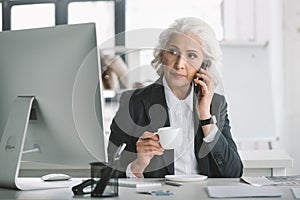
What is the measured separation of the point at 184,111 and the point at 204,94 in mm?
104

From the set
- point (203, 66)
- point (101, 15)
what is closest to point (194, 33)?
point (203, 66)

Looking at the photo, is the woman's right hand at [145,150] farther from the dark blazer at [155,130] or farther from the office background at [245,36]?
the office background at [245,36]

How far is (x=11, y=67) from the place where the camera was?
175 centimetres

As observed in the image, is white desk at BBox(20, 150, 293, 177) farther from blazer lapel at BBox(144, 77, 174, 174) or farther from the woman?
blazer lapel at BBox(144, 77, 174, 174)

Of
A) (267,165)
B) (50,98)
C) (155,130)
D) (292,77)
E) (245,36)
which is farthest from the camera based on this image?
(245,36)

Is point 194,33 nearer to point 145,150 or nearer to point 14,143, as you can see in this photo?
point 145,150

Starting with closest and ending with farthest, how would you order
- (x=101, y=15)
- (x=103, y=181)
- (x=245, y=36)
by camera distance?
(x=103, y=181), (x=245, y=36), (x=101, y=15)

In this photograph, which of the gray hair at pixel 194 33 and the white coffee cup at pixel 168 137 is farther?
the gray hair at pixel 194 33

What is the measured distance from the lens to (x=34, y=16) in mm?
4824

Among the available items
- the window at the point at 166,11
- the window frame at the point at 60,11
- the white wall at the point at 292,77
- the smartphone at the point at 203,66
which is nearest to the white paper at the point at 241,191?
the smartphone at the point at 203,66

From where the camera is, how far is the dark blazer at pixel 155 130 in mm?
2143

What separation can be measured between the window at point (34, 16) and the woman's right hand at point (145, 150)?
2.99 metres

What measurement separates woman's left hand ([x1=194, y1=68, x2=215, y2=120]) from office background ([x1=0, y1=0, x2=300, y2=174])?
60.4 inches

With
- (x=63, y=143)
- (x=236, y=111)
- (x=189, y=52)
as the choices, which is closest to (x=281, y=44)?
(x=236, y=111)
